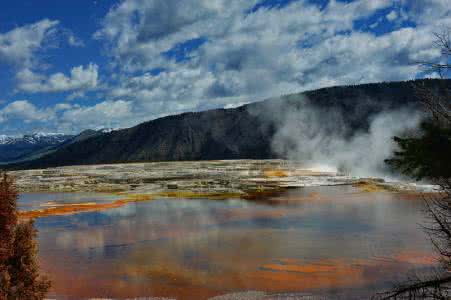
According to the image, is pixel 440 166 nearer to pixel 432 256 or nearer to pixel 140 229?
pixel 432 256

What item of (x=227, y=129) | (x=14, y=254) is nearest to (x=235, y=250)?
(x=14, y=254)

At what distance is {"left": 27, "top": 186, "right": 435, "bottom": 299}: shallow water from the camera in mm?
14523

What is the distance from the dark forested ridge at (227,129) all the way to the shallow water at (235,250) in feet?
317

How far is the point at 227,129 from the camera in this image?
15138cm

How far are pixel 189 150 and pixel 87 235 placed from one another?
12246 cm

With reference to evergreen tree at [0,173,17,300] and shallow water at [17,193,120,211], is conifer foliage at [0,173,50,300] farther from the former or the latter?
shallow water at [17,193,120,211]

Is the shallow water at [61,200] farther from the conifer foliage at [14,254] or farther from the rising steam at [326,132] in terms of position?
the rising steam at [326,132]

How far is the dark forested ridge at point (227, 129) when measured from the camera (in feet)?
426

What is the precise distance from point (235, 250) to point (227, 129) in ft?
435

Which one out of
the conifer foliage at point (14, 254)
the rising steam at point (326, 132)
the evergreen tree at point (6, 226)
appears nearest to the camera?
the evergreen tree at point (6, 226)

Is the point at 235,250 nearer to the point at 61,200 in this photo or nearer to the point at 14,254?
the point at 14,254

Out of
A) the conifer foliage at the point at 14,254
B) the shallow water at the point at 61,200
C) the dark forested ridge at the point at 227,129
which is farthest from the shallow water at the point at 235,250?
the dark forested ridge at the point at 227,129

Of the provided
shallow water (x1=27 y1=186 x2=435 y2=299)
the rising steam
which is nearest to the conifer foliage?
shallow water (x1=27 y1=186 x2=435 y2=299)

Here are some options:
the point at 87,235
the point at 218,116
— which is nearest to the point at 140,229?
the point at 87,235
